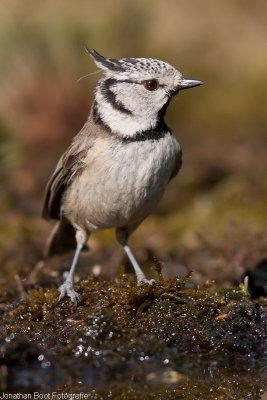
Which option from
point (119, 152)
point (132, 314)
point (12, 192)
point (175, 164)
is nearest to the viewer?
point (132, 314)

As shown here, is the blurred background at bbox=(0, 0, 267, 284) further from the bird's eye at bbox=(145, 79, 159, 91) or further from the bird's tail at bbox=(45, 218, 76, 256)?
the bird's eye at bbox=(145, 79, 159, 91)

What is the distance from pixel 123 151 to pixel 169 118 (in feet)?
19.3

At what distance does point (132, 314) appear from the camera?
4.84m

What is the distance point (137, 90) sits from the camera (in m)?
5.63

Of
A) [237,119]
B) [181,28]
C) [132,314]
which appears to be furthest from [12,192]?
[181,28]

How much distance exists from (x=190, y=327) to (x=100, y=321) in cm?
56

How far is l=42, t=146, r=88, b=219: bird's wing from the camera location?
18.8ft

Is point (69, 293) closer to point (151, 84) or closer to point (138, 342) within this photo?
point (138, 342)

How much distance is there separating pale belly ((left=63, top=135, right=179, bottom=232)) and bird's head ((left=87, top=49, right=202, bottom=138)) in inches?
8.8

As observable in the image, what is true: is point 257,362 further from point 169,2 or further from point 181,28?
point 169,2

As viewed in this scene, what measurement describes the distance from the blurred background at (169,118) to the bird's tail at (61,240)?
0.28 meters

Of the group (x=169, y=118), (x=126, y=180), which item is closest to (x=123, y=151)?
(x=126, y=180)

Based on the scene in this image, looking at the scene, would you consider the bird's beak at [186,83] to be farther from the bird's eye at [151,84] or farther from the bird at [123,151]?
the bird's eye at [151,84]

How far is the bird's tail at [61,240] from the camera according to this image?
656 cm
